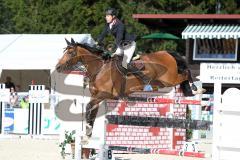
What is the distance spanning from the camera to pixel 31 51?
57.9 ft

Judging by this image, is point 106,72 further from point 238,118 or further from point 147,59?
point 238,118

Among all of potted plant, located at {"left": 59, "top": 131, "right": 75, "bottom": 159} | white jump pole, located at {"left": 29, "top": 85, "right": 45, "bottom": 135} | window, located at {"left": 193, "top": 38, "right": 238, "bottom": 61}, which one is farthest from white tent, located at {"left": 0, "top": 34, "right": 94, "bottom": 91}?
potted plant, located at {"left": 59, "top": 131, "right": 75, "bottom": 159}

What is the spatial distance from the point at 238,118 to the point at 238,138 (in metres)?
0.20

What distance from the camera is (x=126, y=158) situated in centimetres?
934

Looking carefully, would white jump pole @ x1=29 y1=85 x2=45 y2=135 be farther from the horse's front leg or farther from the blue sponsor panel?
the horse's front leg

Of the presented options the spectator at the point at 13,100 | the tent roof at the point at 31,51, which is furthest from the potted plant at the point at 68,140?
the tent roof at the point at 31,51

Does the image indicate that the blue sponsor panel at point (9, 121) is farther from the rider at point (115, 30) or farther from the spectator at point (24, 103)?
the rider at point (115, 30)

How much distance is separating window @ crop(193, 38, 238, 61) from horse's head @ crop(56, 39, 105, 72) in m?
8.95

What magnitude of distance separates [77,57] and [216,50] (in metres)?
9.48

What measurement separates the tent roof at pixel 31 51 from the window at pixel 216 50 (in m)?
3.12

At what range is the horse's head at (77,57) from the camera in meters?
9.09

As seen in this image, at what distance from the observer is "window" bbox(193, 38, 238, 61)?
58.6 ft

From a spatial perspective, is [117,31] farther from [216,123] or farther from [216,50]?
[216,50]

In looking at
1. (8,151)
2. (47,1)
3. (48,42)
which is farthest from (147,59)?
(47,1)
